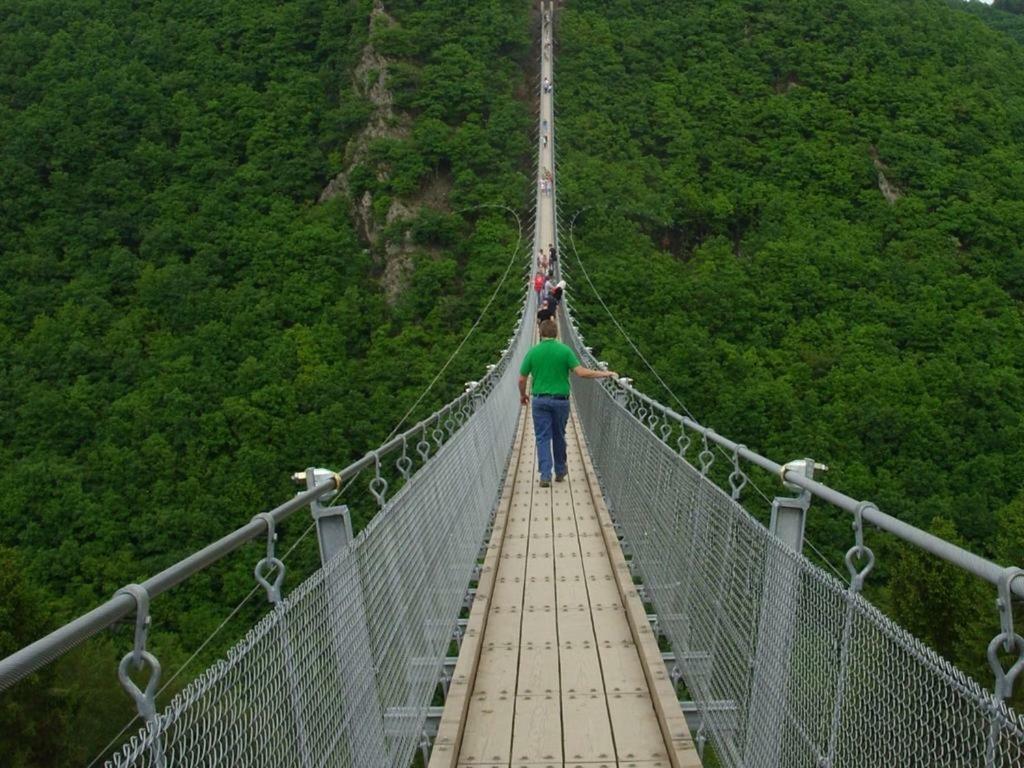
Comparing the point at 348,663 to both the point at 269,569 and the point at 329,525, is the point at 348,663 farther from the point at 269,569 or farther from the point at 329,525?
the point at 269,569

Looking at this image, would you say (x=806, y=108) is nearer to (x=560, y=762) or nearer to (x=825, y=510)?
(x=825, y=510)

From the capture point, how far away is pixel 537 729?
3.10 metres

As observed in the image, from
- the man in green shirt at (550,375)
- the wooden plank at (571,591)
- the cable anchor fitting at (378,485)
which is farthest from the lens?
the man in green shirt at (550,375)

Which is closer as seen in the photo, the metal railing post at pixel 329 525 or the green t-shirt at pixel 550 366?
the metal railing post at pixel 329 525

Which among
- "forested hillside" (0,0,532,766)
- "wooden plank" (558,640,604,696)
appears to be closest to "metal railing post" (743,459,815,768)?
"wooden plank" (558,640,604,696)

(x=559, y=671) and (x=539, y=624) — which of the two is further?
(x=539, y=624)

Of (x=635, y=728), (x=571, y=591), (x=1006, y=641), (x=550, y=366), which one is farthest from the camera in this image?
(x=550, y=366)

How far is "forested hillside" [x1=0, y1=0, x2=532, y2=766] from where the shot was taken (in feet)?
66.9

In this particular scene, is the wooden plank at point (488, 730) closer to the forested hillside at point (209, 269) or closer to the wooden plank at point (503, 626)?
the wooden plank at point (503, 626)

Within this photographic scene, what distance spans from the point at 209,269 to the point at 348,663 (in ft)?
114

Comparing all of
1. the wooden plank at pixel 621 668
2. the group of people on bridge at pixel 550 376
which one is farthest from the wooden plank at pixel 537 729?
the group of people on bridge at pixel 550 376

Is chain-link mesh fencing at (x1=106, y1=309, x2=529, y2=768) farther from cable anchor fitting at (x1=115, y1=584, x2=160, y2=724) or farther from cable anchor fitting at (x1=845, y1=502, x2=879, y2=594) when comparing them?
cable anchor fitting at (x1=845, y1=502, x2=879, y2=594)

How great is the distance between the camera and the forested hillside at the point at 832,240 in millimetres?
21188

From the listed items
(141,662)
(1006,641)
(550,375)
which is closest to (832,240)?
(550,375)
